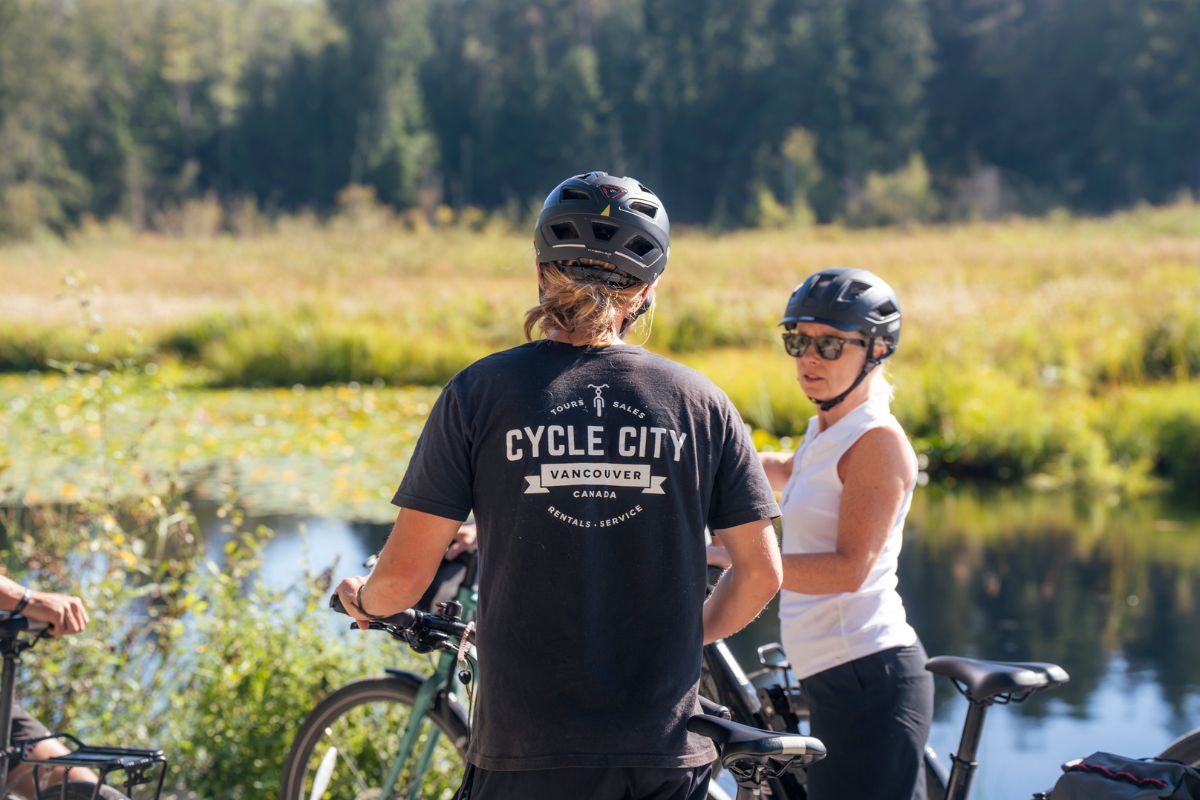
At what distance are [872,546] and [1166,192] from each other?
64.2 meters

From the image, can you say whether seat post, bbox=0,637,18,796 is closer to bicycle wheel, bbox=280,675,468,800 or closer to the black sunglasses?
bicycle wheel, bbox=280,675,468,800

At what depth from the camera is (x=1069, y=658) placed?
25.5 ft

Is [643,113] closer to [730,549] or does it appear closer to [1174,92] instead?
[1174,92]

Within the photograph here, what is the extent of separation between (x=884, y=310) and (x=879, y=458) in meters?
0.44

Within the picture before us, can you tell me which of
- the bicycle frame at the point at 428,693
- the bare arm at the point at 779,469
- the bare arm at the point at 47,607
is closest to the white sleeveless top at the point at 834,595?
the bare arm at the point at 779,469

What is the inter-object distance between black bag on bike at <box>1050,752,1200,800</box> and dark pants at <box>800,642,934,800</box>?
43 cm

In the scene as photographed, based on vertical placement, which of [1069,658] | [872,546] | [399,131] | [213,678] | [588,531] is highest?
[399,131]

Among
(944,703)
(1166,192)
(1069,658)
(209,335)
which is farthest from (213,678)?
(1166,192)

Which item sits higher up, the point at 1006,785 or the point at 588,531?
the point at 588,531

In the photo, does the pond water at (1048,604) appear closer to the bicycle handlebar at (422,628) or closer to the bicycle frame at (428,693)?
the bicycle frame at (428,693)

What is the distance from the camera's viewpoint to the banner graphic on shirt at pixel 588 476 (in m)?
2.06

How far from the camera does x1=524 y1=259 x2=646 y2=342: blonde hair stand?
216cm

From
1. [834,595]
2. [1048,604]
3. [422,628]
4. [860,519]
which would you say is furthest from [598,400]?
[1048,604]

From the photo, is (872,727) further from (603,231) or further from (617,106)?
(617,106)
